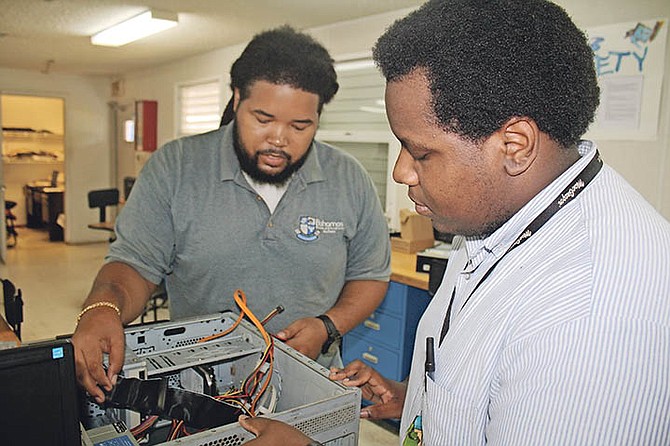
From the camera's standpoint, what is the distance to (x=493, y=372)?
2.25 feet

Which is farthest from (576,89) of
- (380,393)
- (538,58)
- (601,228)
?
(380,393)

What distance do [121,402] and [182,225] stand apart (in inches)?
24.8

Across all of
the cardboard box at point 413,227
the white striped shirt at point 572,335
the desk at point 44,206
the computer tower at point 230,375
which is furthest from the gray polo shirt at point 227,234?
the desk at point 44,206

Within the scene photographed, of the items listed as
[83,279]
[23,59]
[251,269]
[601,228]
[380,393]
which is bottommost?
[83,279]

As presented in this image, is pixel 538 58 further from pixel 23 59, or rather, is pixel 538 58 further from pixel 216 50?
pixel 23 59

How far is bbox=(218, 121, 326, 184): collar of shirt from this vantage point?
1491 mm

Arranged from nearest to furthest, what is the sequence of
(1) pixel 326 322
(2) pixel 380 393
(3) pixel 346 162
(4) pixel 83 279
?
1. (2) pixel 380 393
2. (1) pixel 326 322
3. (3) pixel 346 162
4. (4) pixel 83 279

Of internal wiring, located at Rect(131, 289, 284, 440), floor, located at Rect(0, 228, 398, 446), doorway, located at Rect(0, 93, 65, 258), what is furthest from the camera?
doorway, located at Rect(0, 93, 65, 258)

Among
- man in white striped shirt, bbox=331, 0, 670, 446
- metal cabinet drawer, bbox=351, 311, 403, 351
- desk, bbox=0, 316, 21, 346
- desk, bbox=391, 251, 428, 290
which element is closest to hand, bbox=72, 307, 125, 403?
man in white striped shirt, bbox=331, 0, 670, 446

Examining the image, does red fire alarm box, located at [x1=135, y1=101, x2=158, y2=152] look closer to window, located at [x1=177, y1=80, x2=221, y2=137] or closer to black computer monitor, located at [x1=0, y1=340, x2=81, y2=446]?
window, located at [x1=177, y1=80, x2=221, y2=137]

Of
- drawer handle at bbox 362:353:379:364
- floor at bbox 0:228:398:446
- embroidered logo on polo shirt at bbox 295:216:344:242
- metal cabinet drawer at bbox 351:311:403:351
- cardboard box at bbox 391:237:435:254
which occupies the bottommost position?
floor at bbox 0:228:398:446

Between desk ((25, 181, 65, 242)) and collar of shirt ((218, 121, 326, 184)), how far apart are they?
7949 millimetres

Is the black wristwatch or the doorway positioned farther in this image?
the doorway

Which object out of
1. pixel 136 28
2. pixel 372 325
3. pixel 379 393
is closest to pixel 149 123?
pixel 136 28
